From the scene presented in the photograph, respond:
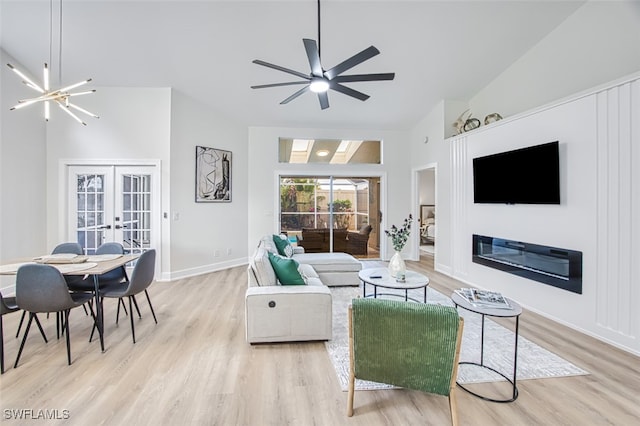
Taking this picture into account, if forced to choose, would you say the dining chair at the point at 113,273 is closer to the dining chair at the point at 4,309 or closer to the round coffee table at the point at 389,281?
the dining chair at the point at 4,309

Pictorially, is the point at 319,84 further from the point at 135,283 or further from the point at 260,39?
the point at 135,283

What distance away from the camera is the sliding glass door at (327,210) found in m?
6.84

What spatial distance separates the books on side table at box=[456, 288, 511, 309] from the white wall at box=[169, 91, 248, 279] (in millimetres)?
4613

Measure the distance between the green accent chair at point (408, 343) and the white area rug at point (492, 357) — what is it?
1.58ft

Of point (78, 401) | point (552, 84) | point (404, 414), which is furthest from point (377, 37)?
point (78, 401)

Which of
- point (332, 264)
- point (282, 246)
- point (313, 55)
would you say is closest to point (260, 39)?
point (313, 55)

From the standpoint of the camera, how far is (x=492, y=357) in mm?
2572

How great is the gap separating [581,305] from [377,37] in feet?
13.2

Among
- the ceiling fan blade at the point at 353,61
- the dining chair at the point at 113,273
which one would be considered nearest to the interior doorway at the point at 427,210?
the ceiling fan blade at the point at 353,61

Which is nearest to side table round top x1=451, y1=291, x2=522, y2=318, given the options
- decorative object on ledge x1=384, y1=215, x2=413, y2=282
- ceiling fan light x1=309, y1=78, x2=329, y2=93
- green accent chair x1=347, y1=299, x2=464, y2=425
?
green accent chair x1=347, y1=299, x2=464, y2=425

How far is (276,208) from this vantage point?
6555mm

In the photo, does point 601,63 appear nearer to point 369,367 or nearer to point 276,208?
point 369,367

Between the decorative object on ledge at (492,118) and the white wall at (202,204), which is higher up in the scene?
the decorative object on ledge at (492,118)

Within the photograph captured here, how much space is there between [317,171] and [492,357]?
16.1ft
